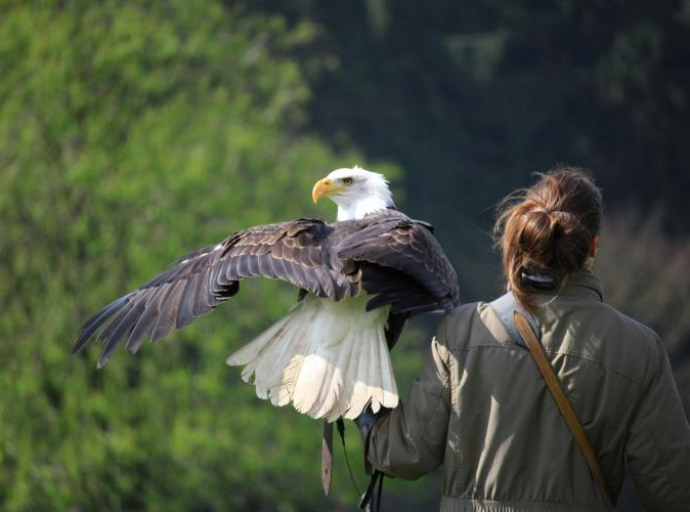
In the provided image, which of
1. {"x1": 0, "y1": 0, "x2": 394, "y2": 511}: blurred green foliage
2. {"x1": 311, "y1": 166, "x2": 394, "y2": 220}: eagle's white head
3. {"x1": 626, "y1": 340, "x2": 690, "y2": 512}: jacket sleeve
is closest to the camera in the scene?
{"x1": 626, "y1": 340, "x2": 690, "y2": 512}: jacket sleeve

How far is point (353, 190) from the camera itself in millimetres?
4523

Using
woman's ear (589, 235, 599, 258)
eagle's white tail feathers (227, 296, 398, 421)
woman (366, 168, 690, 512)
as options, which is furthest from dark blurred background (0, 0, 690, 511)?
woman's ear (589, 235, 599, 258)

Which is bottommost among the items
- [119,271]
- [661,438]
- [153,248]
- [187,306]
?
[119,271]

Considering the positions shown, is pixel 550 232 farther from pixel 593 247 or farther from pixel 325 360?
pixel 325 360

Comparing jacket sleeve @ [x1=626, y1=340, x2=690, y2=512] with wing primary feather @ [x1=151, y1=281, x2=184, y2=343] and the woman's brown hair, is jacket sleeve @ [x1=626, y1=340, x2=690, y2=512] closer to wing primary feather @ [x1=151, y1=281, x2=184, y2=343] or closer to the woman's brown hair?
the woman's brown hair

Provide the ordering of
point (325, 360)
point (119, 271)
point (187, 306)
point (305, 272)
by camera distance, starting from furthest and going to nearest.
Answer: point (119, 271) → point (187, 306) → point (305, 272) → point (325, 360)

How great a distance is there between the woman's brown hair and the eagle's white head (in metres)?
2.06

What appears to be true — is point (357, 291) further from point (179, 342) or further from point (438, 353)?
point (179, 342)

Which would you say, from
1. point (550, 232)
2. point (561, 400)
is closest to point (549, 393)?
point (561, 400)

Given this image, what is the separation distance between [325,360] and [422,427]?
480mm

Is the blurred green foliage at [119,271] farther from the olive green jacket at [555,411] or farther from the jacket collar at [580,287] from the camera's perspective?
the jacket collar at [580,287]

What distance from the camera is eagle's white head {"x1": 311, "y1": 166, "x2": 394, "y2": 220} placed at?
14.6 ft

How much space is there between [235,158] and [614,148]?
10.5 m

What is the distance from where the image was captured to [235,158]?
1209cm
